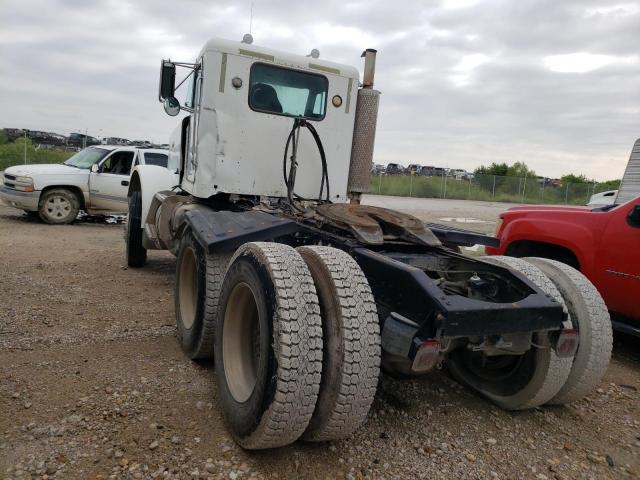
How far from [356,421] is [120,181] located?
10.5m

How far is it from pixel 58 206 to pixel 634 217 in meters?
11.1

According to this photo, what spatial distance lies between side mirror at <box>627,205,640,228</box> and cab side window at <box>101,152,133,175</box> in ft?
34.1

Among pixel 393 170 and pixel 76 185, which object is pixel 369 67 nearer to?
pixel 76 185

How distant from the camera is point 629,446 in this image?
3340mm

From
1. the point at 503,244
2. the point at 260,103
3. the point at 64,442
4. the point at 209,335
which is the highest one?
the point at 260,103

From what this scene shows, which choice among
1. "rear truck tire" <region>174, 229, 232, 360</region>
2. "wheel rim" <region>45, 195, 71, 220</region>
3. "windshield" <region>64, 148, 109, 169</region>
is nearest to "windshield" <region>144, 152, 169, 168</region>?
"windshield" <region>64, 148, 109, 169</region>

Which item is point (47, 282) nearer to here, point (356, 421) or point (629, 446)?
point (356, 421)

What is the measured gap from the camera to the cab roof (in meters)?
5.10

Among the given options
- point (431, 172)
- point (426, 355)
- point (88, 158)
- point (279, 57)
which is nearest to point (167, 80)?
point (279, 57)

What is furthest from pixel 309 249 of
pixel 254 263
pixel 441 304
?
pixel 441 304

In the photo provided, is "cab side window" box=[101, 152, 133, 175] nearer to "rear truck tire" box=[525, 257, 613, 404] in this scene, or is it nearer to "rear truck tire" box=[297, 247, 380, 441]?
"rear truck tire" box=[297, 247, 380, 441]

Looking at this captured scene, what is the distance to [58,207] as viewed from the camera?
11703 millimetres

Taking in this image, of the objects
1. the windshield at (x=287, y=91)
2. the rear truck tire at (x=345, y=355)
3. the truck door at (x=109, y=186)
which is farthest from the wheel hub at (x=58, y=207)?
the rear truck tire at (x=345, y=355)

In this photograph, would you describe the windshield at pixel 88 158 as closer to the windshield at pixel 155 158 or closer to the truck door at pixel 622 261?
the windshield at pixel 155 158
